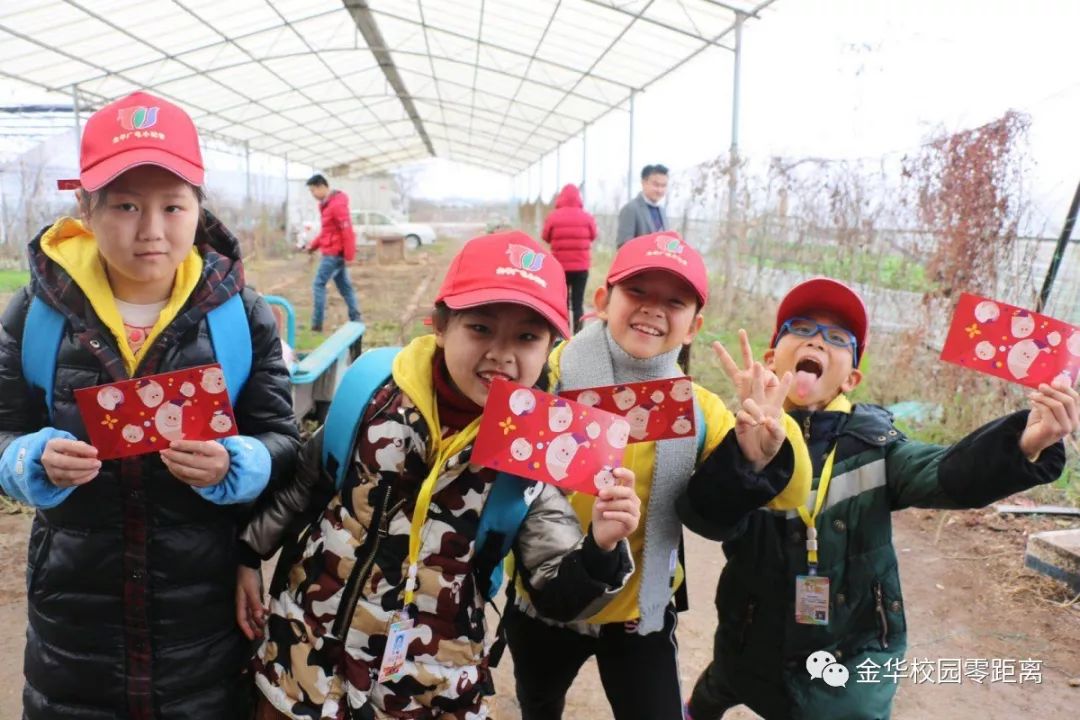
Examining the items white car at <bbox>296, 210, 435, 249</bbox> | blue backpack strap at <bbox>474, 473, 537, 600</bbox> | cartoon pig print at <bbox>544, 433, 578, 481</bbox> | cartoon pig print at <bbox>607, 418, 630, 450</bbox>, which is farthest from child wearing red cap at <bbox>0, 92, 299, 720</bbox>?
white car at <bbox>296, 210, 435, 249</bbox>

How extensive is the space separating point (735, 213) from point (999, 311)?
27.7 ft

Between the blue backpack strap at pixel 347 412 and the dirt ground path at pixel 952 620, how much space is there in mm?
1635

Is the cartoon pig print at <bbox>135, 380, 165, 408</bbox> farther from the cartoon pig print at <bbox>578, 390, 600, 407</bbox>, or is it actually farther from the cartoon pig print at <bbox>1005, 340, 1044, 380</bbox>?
the cartoon pig print at <bbox>1005, 340, 1044, 380</bbox>

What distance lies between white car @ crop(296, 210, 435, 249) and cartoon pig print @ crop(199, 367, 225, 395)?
22.1 metres

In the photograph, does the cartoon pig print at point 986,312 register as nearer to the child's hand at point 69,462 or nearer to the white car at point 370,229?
the child's hand at point 69,462

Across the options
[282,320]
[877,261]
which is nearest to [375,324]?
[282,320]

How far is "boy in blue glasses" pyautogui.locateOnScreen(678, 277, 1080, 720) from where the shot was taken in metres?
1.78

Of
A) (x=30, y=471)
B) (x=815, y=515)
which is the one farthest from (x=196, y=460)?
(x=815, y=515)

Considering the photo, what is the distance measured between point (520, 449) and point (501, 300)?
29 centimetres

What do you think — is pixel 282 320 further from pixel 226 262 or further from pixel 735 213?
pixel 735 213

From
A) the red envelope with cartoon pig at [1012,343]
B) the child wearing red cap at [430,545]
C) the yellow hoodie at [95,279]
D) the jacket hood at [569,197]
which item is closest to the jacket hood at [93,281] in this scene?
the yellow hoodie at [95,279]

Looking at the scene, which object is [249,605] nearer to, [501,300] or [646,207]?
[501,300]

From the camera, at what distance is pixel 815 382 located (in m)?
2.01

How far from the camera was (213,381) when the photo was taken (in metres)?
1.35
